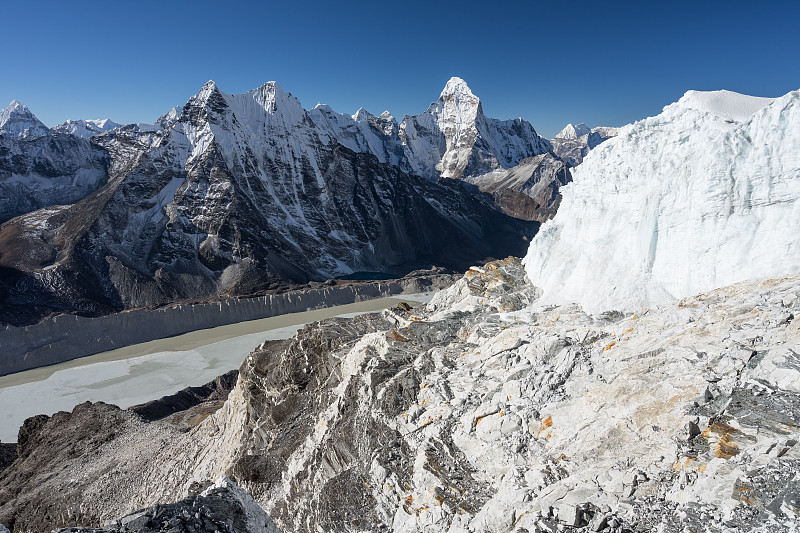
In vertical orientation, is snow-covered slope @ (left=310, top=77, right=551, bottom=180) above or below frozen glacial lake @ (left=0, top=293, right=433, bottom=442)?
above

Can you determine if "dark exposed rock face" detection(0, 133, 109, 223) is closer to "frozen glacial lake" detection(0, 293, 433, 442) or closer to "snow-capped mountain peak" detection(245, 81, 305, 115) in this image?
"snow-capped mountain peak" detection(245, 81, 305, 115)

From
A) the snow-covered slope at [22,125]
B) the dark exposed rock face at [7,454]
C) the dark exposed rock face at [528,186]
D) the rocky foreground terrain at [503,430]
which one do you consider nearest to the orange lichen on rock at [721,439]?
the rocky foreground terrain at [503,430]

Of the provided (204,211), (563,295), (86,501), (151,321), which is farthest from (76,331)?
(563,295)

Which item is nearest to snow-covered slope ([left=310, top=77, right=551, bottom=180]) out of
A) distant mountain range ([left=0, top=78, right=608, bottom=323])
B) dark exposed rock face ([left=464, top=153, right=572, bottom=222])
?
dark exposed rock face ([left=464, top=153, right=572, bottom=222])

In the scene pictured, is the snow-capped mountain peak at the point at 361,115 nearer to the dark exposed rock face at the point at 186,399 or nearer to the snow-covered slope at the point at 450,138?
the snow-covered slope at the point at 450,138

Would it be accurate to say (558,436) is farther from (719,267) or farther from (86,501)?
(86,501)

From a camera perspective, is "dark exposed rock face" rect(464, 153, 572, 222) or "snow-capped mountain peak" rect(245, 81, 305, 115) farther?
"dark exposed rock face" rect(464, 153, 572, 222)

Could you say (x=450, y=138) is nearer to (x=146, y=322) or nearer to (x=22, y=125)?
(x=22, y=125)
